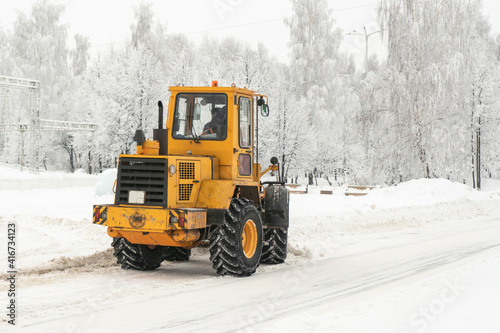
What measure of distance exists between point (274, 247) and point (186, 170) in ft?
8.26

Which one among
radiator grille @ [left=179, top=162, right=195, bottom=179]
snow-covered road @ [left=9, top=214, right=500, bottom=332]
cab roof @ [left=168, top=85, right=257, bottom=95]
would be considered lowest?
snow-covered road @ [left=9, top=214, right=500, bottom=332]

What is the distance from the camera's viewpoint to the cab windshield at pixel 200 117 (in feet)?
30.7

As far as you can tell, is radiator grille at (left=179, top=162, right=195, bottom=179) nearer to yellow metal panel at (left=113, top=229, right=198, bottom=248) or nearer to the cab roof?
yellow metal panel at (left=113, top=229, right=198, bottom=248)

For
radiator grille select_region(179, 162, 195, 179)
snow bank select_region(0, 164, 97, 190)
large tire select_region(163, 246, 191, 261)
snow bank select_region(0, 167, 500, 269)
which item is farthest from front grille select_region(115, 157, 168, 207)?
snow bank select_region(0, 164, 97, 190)

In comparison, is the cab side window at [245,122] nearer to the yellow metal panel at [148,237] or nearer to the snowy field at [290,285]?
the yellow metal panel at [148,237]

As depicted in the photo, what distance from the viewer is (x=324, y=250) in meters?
12.0

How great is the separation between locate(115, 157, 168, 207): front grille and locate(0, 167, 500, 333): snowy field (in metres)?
1.23

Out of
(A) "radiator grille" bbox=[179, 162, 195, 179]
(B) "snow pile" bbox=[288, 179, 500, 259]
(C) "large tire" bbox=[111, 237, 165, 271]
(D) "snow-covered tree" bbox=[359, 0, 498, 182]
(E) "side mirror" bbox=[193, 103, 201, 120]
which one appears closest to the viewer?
(A) "radiator grille" bbox=[179, 162, 195, 179]

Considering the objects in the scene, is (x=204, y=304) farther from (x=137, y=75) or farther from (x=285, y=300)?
(x=137, y=75)

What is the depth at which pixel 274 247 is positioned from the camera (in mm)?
10281

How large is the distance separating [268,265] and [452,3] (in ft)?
85.1

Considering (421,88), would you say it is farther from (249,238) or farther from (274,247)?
(249,238)

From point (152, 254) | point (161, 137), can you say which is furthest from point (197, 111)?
point (152, 254)

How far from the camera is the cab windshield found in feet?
30.7
